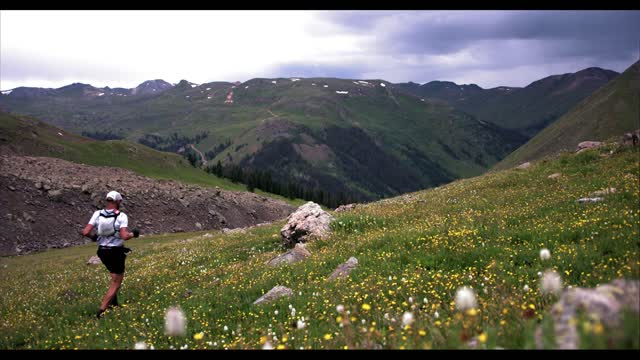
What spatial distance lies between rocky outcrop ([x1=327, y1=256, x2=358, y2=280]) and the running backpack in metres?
Result: 6.63

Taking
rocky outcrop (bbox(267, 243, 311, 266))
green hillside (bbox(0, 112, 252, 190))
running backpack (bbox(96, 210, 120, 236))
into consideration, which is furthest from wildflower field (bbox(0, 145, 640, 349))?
green hillside (bbox(0, 112, 252, 190))

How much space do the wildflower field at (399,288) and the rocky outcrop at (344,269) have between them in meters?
0.22

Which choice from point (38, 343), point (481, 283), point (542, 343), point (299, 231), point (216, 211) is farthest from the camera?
point (216, 211)

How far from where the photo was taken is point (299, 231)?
66.0 ft

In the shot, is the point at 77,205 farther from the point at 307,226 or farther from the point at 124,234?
the point at 124,234

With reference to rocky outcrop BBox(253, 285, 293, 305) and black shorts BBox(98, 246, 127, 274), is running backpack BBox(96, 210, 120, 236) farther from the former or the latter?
rocky outcrop BBox(253, 285, 293, 305)

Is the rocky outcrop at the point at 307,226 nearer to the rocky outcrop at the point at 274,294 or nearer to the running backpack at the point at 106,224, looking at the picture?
the rocky outcrop at the point at 274,294

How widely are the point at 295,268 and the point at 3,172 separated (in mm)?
59651

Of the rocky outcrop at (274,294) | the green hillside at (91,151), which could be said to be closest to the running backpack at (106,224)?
the rocky outcrop at (274,294)

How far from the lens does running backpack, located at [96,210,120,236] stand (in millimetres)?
13000

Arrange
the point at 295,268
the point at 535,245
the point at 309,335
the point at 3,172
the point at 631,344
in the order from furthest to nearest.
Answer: the point at 3,172, the point at 295,268, the point at 535,245, the point at 309,335, the point at 631,344

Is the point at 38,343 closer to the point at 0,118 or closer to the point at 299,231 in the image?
the point at 299,231

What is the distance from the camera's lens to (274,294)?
11.5m

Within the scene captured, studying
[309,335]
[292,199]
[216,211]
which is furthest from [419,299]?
[292,199]
